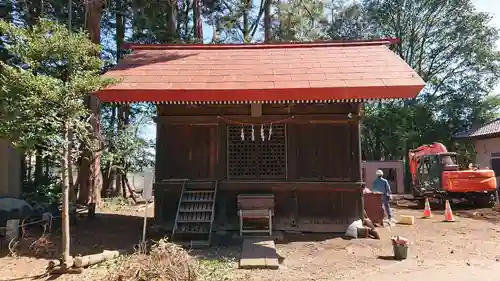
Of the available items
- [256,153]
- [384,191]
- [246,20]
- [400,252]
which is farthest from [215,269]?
[246,20]

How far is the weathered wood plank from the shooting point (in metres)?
6.65

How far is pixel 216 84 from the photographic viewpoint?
870 cm

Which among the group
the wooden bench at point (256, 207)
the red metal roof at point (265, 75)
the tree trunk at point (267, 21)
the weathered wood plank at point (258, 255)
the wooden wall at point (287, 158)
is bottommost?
the weathered wood plank at point (258, 255)

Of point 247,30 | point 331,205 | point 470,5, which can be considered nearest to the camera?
point 331,205

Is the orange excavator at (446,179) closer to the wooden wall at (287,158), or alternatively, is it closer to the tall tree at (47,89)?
the wooden wall at (287,158)

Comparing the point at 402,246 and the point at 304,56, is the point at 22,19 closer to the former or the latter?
the point at 304,56

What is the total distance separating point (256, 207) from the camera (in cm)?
884

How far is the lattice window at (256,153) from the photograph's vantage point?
9.52 metres

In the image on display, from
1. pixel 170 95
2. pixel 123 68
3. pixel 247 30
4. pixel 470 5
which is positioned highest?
pixel 470 5

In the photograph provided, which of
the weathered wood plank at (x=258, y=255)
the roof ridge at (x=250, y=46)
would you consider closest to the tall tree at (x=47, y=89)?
the weathered wood plank at (x=258, y=255)

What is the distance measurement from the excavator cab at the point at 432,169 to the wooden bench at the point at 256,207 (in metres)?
10.2

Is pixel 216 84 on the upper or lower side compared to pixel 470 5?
lower

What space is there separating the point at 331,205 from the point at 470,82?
24183 millimetres

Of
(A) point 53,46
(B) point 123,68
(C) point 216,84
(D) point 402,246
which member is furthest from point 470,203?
(A) point 53,46
